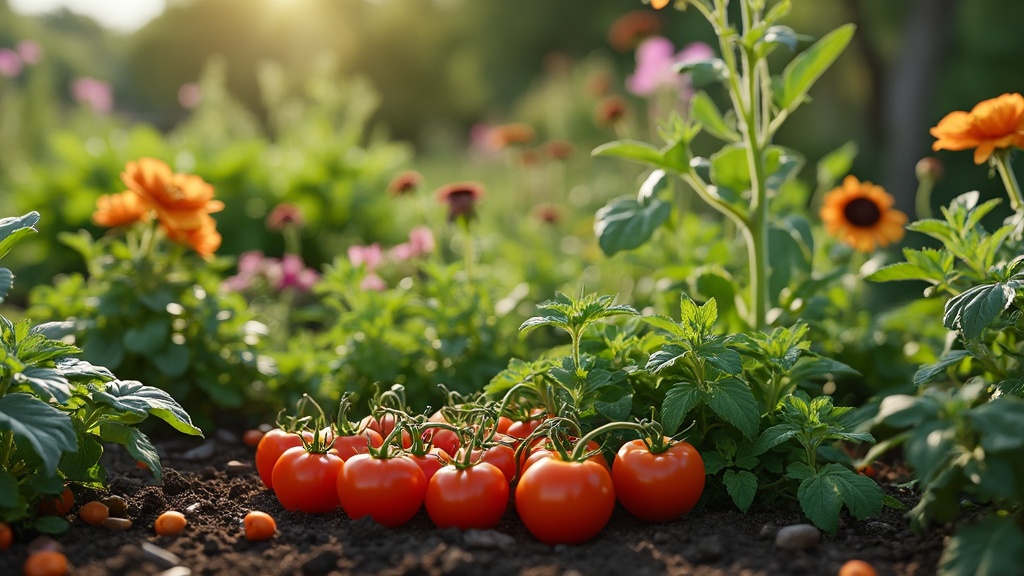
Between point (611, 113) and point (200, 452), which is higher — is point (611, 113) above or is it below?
above

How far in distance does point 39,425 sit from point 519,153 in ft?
12.8

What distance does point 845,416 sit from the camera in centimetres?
230

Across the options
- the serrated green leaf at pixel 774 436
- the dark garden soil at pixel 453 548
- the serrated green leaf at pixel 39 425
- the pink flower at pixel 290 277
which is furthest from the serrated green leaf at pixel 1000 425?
the pink flower at pixel 290 277

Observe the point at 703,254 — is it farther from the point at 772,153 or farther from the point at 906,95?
the point at 906,95

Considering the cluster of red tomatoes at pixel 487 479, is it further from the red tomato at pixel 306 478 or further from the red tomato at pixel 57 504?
the red tomato at pixel 57 504

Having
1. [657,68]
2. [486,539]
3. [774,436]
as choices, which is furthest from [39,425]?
[657,68]

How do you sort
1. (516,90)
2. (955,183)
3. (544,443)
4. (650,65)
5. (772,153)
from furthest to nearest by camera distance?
(516,90), (955,183), (650,65), (772,153), (544,443)

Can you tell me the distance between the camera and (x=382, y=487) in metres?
1.94

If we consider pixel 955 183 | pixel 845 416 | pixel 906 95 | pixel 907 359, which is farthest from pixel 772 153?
pixel 955 183

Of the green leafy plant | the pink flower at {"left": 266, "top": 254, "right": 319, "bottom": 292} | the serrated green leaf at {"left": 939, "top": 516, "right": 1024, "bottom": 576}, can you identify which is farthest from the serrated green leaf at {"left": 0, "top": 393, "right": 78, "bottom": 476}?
the pink flower at {"left": 266, "top": 254, "right": 319, "bottom": 292}

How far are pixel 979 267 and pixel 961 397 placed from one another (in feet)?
2.47

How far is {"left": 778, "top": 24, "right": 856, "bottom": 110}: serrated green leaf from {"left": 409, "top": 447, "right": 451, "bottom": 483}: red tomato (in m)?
1.47

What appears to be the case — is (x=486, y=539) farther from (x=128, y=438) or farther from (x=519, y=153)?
(x=519, y=153)

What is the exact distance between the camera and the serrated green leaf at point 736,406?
6.68 ft
